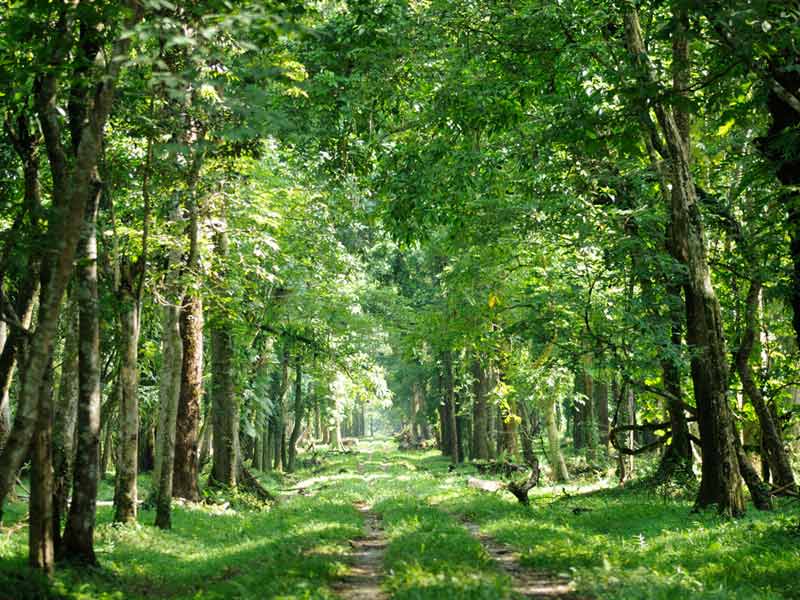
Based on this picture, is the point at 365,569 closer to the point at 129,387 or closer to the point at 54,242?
the point at 129,387

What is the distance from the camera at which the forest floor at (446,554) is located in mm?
8773

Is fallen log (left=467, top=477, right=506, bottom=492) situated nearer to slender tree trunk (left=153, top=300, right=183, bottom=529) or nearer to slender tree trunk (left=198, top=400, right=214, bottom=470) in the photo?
slender tree trunk (left=153, top=300, right=183, bottom=529)

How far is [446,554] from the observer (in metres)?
11.0

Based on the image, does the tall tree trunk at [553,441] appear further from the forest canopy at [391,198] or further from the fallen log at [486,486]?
the fallen log at [486,486]

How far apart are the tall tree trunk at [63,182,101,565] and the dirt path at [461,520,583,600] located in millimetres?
5740

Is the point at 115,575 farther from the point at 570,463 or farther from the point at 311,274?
the point at 570,463

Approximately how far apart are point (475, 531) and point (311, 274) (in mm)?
10843

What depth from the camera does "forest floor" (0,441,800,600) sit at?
8773 mm

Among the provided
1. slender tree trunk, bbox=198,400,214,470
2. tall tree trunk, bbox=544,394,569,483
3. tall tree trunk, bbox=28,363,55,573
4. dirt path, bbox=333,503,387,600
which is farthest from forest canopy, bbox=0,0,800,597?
slender tree trunk, bbox=198,400,214,470

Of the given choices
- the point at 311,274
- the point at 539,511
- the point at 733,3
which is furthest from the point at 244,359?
the point at 733,3

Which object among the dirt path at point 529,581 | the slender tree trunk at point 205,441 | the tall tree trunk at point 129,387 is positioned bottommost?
the dirt path at point 529,581

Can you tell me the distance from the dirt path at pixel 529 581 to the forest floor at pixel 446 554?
3cm

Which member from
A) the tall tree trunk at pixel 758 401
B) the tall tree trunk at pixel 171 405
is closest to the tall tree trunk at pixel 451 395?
the tall tree trunk at pixel 758 401

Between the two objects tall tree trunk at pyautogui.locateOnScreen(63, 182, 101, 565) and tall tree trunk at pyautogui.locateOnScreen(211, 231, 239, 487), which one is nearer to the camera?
tall tree trunk at pyautogui.locateOnScreen(63, 182, 101, 565)
